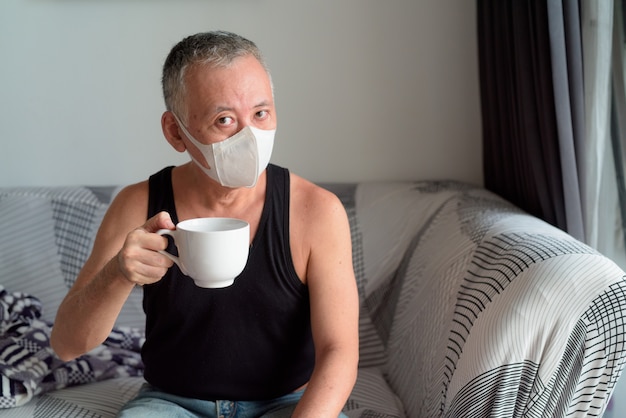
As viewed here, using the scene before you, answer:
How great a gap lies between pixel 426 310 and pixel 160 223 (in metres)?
0.92

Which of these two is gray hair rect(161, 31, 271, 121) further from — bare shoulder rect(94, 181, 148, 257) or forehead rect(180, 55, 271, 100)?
bare shoulder rect(94, 181, 148, 257)

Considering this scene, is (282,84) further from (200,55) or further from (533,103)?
(200,55)

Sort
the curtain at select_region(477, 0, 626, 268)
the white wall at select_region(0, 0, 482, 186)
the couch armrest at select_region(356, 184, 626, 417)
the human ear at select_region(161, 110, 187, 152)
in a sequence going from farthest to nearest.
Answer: the white wall at select_region(0, 0, 482, 186) → the curtain at select_region(477, 0, 626, 268) → the human ear at select_region(161, 110, 187, 152) → the couch armrest at select_region(356, 184, 626, 417)

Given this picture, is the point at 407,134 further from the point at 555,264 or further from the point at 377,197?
the point at 555,264

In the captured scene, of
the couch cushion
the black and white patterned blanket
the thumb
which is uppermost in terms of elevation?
the thumb

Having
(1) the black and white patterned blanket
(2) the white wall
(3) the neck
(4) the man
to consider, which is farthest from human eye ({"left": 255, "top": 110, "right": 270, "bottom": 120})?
(2) the white wall

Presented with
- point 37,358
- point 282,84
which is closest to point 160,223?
point 37,358

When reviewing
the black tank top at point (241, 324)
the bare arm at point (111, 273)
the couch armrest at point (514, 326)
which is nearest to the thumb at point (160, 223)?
the bare arm at point (111, 273)

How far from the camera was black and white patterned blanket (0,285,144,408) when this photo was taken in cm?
189

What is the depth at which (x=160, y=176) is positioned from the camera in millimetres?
1575

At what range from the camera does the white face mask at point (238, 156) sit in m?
1.34

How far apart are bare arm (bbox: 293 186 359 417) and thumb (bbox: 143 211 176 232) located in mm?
382

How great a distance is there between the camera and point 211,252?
3.54 feet

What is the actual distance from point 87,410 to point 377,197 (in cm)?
109
